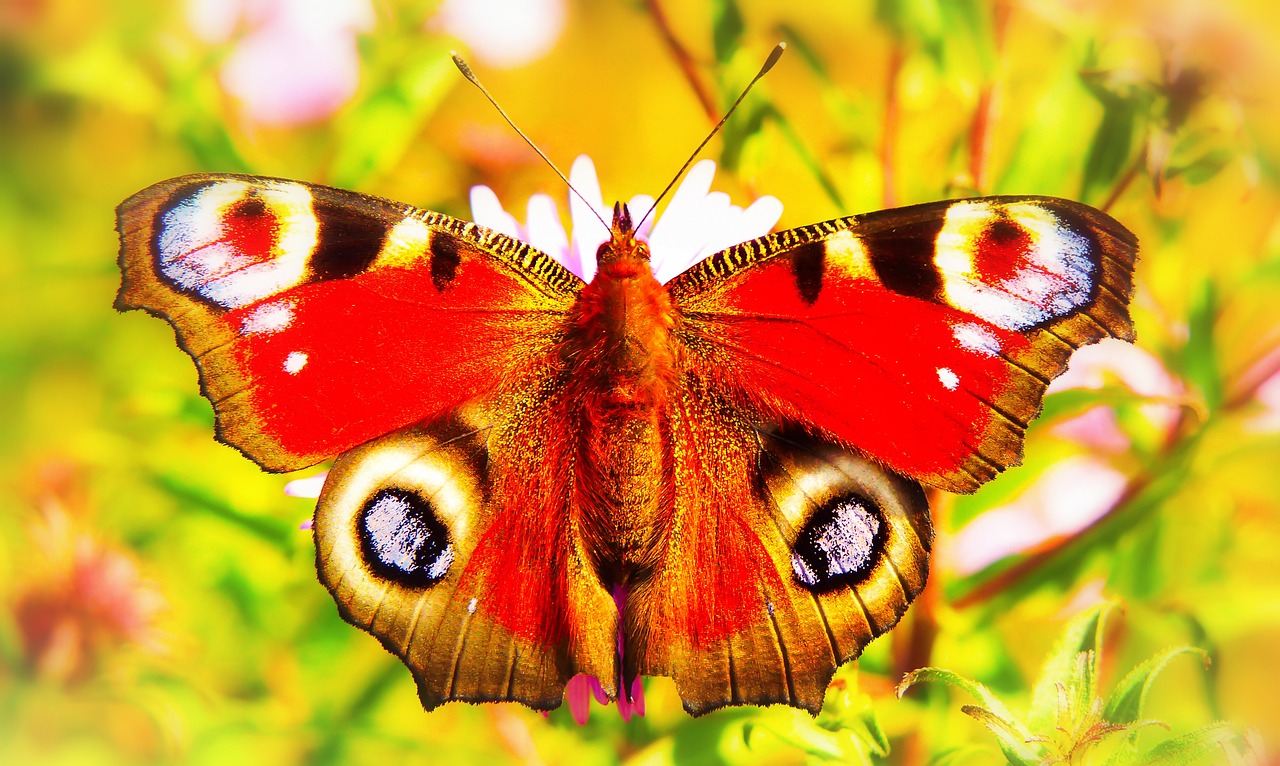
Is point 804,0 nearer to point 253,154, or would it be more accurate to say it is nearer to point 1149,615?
point 253,154

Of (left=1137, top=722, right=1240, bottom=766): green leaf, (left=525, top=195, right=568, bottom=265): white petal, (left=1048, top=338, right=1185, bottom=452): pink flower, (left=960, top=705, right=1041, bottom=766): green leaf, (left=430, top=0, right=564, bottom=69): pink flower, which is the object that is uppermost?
(left=430, top=0, right=564, bottom=69): pink flower

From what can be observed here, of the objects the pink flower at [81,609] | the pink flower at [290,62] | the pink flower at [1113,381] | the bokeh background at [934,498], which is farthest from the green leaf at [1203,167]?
the pink flower at [81,609]

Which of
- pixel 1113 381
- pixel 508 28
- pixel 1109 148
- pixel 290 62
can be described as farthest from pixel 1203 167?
pixel 290 62

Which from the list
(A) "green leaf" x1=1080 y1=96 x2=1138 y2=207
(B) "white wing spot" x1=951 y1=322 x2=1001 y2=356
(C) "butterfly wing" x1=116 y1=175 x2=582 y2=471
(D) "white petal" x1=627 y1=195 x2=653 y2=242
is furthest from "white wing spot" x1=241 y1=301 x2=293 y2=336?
(A) "green leaf" x1=1080 y1=96 x2=1138 y2=207

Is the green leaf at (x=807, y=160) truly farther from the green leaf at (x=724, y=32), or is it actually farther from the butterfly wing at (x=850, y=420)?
the butterfly wing at (x=850, y=420)

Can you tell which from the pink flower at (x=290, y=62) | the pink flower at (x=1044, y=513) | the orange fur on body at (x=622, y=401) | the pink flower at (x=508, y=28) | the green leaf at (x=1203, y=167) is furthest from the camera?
the pink flower at (x=508, y=28)

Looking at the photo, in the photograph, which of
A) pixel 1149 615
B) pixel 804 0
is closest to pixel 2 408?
pixel 804 0

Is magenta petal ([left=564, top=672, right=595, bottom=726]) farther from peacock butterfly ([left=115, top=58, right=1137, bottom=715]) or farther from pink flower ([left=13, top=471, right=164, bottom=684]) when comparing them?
pink flower ([left=13, top=471, right=164, bottom=684])

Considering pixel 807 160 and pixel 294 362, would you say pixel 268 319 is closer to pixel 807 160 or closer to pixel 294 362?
pixel 294 362
